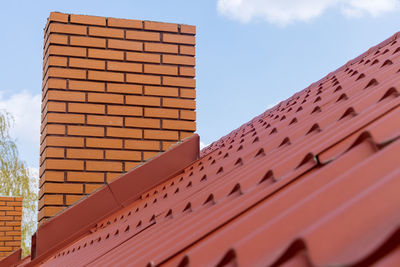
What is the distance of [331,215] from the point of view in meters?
0.82

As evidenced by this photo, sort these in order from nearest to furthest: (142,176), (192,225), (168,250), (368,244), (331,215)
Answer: (368,244)
(331,215)
(168,250)
(192,225)
(142,176)

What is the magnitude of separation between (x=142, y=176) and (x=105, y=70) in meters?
1.01

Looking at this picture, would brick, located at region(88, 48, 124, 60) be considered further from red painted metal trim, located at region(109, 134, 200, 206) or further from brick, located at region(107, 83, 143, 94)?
red painted metal trim, located at region(109, 134, 200, 206)

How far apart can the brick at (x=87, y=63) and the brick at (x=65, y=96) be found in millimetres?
243

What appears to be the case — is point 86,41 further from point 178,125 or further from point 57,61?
point 178,125

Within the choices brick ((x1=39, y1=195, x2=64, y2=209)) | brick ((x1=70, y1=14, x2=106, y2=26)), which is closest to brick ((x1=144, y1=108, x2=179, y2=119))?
brick ((x1=70, y1=14, x2=106, y2=26))

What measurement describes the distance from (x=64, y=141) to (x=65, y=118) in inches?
7.6

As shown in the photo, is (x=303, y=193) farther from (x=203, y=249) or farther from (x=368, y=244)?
(x=368, y=244)

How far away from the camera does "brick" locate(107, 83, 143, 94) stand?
431 cm

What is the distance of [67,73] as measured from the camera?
4297 millimetres

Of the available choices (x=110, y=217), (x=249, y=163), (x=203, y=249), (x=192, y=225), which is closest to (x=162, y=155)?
(x=110, y=217)

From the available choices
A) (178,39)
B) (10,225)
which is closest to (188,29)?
(178,39)

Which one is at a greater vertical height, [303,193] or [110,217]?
[110,217]

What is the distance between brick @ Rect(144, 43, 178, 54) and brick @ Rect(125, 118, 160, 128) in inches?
24.8
